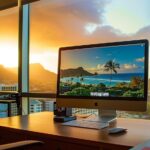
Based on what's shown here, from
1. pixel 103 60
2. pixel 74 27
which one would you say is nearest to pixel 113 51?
→ pixel 103 60

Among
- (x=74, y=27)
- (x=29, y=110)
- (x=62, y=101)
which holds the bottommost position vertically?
(x=29, y=110)

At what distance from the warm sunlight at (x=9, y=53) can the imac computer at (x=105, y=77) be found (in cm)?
145

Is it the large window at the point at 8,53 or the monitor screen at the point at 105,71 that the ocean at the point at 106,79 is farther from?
the large window at the point at 8,53

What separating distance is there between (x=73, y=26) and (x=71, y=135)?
1.76 m

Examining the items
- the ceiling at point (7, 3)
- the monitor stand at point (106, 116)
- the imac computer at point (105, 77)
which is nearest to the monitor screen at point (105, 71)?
the imac computer at point (105, 77)

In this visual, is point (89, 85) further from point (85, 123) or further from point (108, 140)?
point (108, 140)

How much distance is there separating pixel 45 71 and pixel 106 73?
1367 mm

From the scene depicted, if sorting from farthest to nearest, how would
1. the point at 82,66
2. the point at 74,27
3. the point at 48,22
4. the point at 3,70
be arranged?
the point at 3,70 → the point at 48,22 → the point at 74,27 → the point at 82,66

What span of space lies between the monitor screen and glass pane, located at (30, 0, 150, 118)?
584mm

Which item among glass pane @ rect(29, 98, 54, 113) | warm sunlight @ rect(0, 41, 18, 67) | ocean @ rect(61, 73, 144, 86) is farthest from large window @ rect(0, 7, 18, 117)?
Result: ocean @ rect(61, 73, 144, 86)

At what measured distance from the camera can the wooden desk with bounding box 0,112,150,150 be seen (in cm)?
137

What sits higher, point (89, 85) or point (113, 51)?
point (113, 51)

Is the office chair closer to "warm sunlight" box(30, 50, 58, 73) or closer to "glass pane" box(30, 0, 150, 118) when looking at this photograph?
"glass pane" box(30, 0, 150, 118)

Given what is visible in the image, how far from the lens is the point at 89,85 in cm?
204
